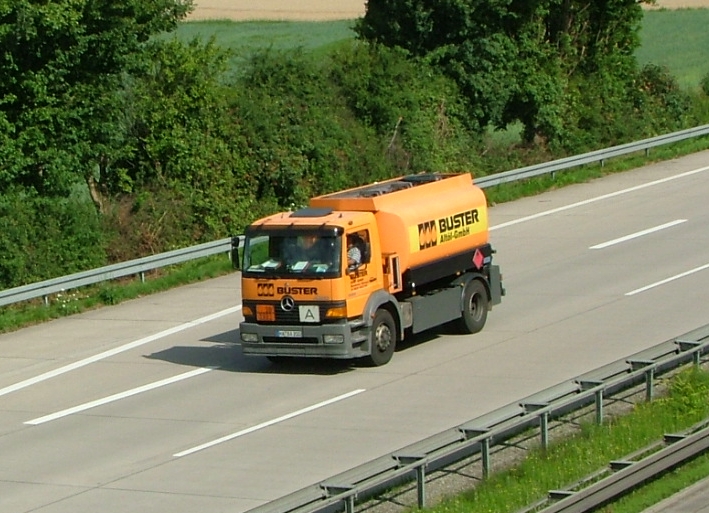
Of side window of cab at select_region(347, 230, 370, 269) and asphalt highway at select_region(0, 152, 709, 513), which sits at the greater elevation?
side window of cab at select_region(347, 230, 370, 269)

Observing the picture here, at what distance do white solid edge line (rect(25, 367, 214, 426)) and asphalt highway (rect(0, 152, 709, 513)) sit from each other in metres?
0.05

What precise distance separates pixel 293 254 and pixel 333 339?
140 centimetres

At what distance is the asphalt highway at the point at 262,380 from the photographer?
15766 millimetres

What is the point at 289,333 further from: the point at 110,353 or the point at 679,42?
the point at 679,42

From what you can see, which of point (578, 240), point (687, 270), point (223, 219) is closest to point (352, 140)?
point (223, 219)

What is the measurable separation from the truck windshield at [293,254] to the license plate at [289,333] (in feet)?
2.64

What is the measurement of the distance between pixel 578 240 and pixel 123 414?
1361 centimetres

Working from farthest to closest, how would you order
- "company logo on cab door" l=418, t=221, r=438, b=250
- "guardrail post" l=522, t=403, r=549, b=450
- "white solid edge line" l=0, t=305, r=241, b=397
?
1. "company logo on cab door" l=418, t=221, r=438, b=250
2. "white solid edge line" l=0, t=305, r=241, b=397
3. "guardrail post" l=522, t=403, r=549, b=450

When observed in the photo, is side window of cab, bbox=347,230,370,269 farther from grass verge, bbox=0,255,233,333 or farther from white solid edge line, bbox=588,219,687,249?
white solid edge line, bbox=588,219,687,249

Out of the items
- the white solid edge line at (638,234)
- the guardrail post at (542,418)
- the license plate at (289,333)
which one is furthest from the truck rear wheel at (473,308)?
the white solid edge line at (638,234)

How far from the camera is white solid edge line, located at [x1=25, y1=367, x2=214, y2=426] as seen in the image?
18953 millimetres

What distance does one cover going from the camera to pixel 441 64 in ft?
133

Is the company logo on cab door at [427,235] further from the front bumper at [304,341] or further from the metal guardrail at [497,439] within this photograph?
the metal guardrail at [497,439]

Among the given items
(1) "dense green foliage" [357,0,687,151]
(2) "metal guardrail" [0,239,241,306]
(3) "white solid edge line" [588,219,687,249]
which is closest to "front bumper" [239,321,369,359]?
(2) "metal guardrail" [0,239,241,306]
